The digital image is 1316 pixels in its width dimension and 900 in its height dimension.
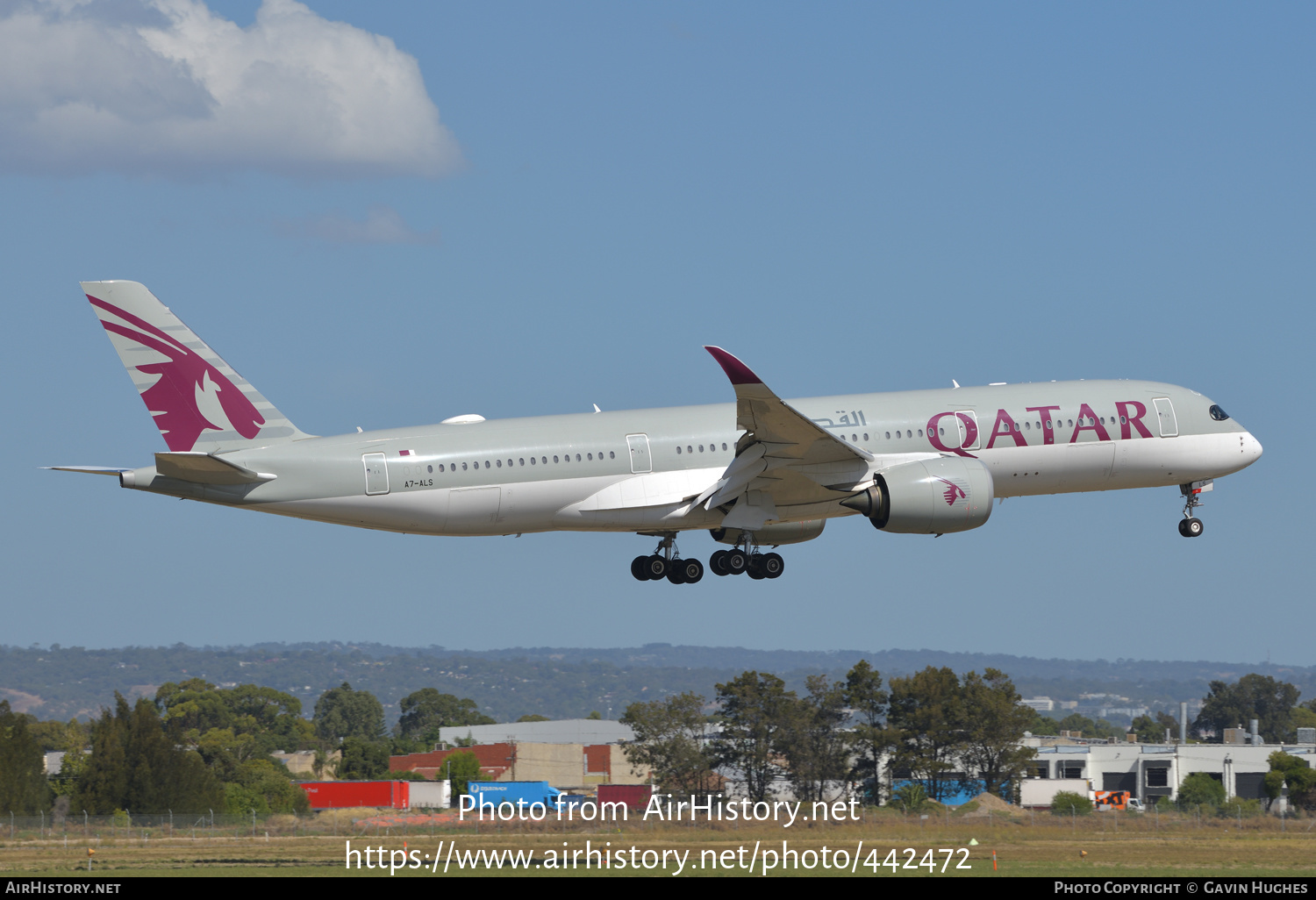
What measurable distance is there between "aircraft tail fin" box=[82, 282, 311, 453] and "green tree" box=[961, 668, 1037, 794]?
4819 cm

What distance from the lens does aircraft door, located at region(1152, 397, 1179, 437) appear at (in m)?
48.8

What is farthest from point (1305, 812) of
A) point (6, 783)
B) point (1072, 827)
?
point (6, 783)

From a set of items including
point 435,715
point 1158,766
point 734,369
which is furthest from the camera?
point 435,715

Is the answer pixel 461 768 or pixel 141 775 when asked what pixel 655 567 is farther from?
pixel 461 768

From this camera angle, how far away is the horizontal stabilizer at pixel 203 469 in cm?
4034

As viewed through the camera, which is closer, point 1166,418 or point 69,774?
point 1166,418

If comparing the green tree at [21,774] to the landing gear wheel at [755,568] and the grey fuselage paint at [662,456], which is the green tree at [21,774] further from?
the landing gear wheel at [755,568]

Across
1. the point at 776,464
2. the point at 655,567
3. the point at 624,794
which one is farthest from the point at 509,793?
the point at 776,464

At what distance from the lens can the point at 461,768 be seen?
9506 centimetres

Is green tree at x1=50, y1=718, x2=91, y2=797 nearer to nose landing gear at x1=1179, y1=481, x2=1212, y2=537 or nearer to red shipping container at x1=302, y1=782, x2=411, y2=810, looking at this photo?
red shipping container at x1=302, y1=782, x2=411, y2=810

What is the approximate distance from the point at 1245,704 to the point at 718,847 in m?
146

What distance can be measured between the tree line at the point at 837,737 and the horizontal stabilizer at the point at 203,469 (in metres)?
38.7
